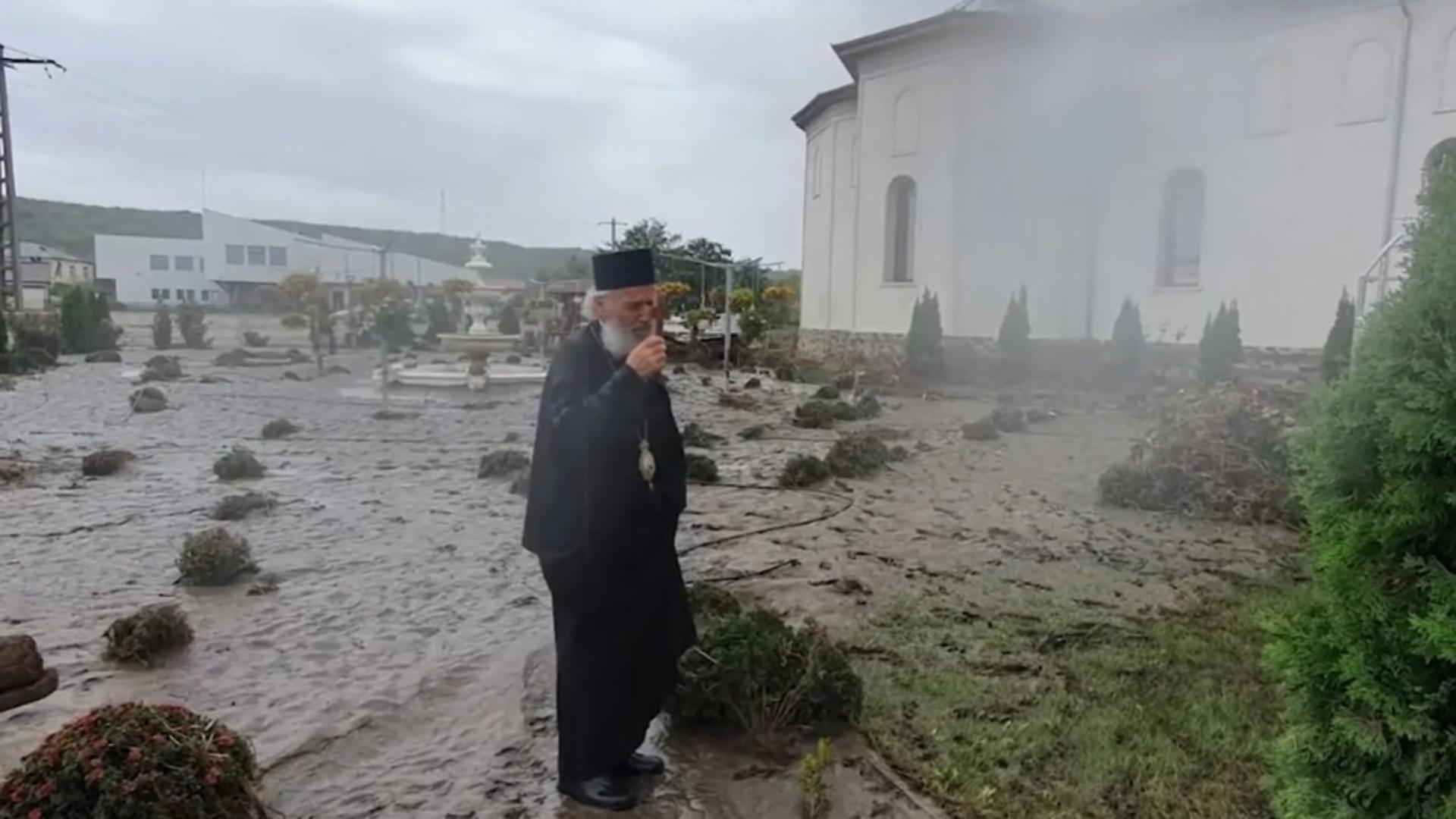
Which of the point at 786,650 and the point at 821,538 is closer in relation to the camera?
the point at 786,650

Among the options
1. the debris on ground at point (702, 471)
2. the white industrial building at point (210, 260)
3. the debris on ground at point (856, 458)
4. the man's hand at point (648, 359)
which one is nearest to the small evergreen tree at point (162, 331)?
the debris on ground at point (702, 471)

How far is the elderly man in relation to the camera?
258cm

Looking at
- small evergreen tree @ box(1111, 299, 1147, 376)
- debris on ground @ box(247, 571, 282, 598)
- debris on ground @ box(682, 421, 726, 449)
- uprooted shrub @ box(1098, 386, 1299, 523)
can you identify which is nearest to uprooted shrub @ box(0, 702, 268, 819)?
debris on ground @ box(247, 571, 282, 598)

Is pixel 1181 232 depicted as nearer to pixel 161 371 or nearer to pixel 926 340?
pixel 926 340

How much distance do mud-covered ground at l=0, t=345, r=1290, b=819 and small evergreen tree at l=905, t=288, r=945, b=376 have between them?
292 inches

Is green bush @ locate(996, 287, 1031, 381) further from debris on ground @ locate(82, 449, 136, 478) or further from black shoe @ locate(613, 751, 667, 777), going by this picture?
black shoe @ locate(613, 751, 667, 777)

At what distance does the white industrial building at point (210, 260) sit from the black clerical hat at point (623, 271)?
182 feet

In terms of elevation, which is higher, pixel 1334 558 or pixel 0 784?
pixel 1334 558

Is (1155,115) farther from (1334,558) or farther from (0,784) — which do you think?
(0,784)

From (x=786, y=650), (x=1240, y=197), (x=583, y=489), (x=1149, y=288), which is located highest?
(x=1240, y=197)

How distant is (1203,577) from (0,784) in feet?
17.9

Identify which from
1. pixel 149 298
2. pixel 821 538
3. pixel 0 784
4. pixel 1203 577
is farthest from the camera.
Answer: pixel 149 298

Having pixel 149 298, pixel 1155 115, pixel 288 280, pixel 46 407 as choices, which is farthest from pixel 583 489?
pixel 149 298

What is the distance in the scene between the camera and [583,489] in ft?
8.45
